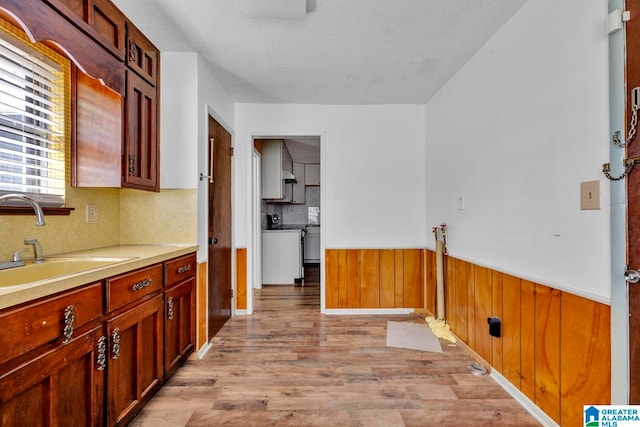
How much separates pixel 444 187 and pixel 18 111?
10.00ft

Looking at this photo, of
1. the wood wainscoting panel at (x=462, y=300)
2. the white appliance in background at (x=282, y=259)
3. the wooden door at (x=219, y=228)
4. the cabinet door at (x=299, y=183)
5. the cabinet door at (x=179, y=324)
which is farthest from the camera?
the cabinet door at (x=299, y=183)

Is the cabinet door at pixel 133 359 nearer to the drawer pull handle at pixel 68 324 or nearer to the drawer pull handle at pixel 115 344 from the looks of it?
the drawer pull handle at pixel 115 344

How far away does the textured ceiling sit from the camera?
186 centimetres

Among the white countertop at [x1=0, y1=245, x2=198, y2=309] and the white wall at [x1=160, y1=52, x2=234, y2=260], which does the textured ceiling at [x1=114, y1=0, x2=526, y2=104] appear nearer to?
the white wall at [x1=160, y1=52, x2=234, y2=260]

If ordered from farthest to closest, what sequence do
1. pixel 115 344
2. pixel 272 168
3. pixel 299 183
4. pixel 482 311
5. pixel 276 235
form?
pixel 299 183 < pixel 272 168 < pixel 276 235 < pixel 482 311 < pixel 115 344

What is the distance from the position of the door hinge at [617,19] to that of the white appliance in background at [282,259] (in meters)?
3.92

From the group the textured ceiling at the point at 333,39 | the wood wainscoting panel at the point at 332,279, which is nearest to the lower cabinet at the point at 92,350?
the textured ceiling at the point at 333,39

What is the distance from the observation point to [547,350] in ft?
5.30

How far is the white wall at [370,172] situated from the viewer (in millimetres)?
3451

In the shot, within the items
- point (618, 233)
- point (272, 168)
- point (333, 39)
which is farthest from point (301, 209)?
point (618, 233)

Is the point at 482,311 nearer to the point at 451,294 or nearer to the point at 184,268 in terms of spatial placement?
the point at 451,294

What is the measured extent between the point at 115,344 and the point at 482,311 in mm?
2301

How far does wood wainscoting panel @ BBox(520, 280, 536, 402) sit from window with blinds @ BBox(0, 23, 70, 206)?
2.77m

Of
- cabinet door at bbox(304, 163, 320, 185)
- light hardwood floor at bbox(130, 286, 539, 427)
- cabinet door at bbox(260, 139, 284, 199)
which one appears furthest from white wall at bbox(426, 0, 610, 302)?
cabinet door at bbox(304, 163, 320, 185)
